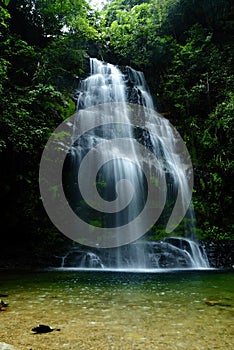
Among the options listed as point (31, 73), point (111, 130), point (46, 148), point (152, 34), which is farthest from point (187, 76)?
point (46, 148)

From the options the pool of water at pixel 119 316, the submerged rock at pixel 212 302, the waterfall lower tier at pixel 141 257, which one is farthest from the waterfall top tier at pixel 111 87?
the submerged rock at pixel 212 302

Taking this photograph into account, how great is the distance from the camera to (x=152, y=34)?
17344mm

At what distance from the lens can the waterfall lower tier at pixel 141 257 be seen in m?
8.47

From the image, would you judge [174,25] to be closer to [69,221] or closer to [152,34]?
[152,34]

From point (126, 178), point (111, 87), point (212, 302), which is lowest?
point (212, 302)

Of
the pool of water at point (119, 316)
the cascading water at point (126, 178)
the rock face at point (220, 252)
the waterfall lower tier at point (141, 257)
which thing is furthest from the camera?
the rock face at point (220, 252)

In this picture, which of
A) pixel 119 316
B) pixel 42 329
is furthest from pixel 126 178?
pixel 42 329

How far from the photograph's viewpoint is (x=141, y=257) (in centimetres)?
880

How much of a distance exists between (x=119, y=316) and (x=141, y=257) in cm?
583

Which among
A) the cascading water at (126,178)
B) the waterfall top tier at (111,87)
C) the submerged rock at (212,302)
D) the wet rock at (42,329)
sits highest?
the waterfall top tier at (111,87)

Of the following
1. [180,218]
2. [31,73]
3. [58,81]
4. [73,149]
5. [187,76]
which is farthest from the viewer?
[187,76]

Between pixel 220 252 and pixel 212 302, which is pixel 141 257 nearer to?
pixel 220 252

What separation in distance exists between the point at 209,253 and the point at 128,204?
3.07 m

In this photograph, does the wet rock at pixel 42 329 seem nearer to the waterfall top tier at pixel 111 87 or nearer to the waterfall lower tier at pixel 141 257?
the waterfall lower tier at pixel 141 257
